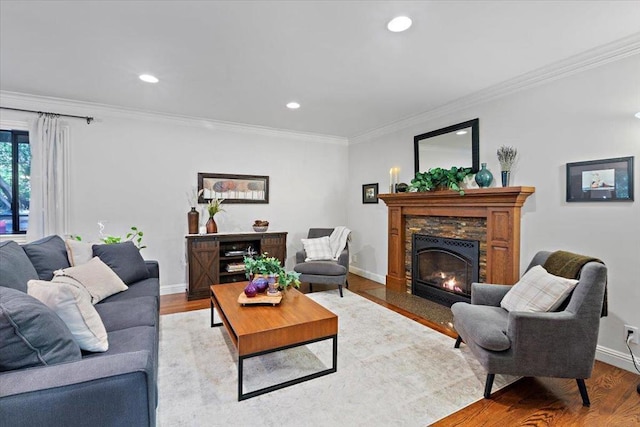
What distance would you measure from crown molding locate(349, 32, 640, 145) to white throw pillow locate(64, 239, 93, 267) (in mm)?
4151

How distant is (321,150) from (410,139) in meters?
1.71

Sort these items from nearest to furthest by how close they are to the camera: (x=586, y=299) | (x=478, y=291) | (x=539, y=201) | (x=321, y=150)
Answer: (x=586, y=299) → (x=478, y=291) → (x=539, y=201) → (x=321, y=150)

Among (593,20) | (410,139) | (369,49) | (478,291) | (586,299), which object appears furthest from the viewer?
(410,139)

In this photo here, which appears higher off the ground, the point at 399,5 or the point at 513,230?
the point at 399,5

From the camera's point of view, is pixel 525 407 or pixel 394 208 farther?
pixel 394 208

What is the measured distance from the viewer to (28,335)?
1.18 meters

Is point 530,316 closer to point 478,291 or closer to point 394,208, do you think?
point 478,291

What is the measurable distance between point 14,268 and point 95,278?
0.68m

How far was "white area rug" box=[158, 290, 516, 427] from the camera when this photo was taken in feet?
6.01

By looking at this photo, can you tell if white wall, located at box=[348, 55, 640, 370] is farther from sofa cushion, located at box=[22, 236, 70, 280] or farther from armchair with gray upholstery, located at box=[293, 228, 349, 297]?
sofa cushion, located at box=[22, 236, 70, 280]

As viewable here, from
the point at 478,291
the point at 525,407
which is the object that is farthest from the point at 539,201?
the point at 525,407

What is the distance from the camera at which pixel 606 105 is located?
250 cm

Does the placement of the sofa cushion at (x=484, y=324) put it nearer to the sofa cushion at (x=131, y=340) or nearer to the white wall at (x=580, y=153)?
the white wall at (x=580, y=153)

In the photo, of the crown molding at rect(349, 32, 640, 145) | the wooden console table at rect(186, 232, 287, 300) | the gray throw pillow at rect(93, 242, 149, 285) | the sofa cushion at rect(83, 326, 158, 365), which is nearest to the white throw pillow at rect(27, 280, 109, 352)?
the sofa cushion at rect(83, 326, 158, 365)
